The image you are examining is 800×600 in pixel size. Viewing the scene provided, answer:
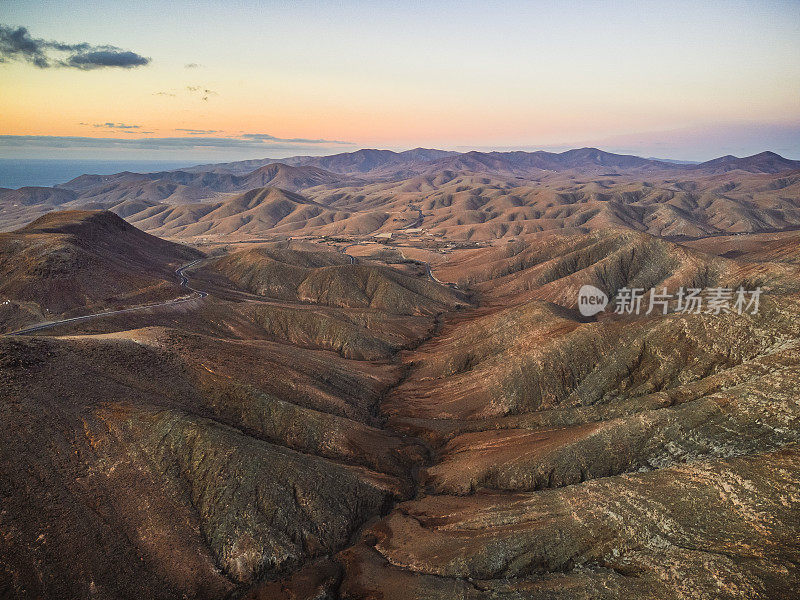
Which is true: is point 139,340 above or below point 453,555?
above

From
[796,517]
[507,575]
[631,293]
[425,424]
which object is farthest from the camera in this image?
[631,293]

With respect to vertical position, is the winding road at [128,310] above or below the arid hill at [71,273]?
below

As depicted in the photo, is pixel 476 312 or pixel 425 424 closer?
pixel 425 424

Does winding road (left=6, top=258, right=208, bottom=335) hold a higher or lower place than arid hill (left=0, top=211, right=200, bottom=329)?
lower

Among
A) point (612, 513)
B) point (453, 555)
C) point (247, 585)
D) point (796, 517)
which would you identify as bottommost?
point (247, 585)

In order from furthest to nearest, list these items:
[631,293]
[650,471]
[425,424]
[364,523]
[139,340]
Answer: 1. [631,293]
2. [425,424]
3. [139,340]
4. [364,523]
5. [650,471]

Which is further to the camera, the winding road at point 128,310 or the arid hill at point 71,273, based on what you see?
the arid hill at point 71,273

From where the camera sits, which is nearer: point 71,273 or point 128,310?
point 128,310

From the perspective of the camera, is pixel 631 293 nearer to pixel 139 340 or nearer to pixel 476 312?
pixel 476 312

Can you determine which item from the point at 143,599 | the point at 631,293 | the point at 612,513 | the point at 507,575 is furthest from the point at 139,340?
the point at 631,293

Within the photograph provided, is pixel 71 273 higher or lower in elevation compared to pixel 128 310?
higher

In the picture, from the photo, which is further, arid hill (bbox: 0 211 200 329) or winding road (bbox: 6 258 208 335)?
arid hill (bbox: 0 211 200 329)
